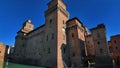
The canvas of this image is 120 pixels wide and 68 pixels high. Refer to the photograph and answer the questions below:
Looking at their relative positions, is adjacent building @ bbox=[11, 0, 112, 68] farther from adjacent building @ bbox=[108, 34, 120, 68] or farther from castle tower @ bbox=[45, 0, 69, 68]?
adjacent building @ bbox=[108, 34, 120, 68]

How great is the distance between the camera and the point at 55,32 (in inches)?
1098

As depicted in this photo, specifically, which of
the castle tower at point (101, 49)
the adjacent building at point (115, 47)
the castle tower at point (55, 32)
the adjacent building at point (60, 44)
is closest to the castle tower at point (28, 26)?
the adjacent building at point (60, 44)

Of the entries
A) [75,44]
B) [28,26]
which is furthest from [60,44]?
[28,26]

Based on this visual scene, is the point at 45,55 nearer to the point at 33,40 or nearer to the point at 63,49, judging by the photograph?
the point at 63,49

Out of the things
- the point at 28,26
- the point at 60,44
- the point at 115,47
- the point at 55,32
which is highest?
the point at 28,26

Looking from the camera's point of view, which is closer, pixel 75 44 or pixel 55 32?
pixel 55 32

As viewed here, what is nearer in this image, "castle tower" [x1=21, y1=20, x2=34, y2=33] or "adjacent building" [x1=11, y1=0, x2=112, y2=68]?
"adjacent building" [x1=11, y1=0, x2=112, y2=68]

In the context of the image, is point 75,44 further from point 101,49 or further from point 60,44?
point 101,49

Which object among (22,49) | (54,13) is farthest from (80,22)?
(22,49)

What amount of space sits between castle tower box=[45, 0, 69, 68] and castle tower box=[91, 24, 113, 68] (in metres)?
9.64

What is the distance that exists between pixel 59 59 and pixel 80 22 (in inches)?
578

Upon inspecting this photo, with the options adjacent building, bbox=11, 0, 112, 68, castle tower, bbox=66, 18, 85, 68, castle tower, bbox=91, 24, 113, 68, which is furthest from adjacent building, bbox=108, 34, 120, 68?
castle tower, bbox=66, 18, 85, 68

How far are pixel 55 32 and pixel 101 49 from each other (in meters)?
13.6

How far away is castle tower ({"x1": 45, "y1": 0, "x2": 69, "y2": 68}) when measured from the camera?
84.3 feet
